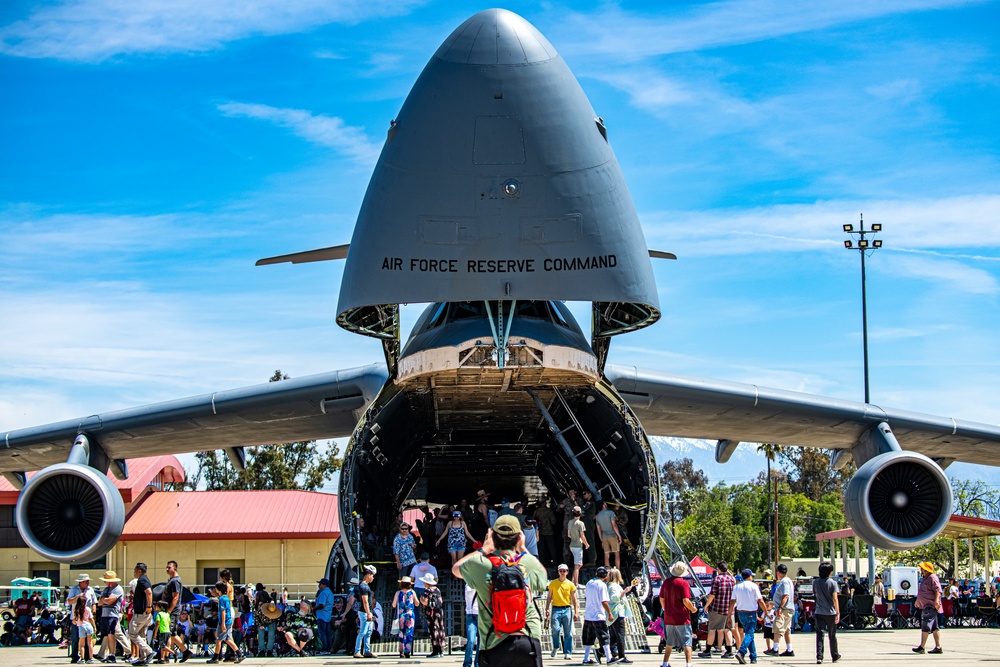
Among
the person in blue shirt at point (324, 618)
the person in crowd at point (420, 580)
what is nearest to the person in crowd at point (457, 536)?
the person in crowd at point (420, 580)

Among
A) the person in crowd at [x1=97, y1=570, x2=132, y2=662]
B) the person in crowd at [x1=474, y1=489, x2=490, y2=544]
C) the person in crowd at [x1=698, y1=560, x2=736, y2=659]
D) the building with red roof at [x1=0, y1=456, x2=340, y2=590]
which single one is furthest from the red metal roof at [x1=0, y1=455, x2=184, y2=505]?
the person in crowd at [x1=698, y1=560, x2=736, y2=659]

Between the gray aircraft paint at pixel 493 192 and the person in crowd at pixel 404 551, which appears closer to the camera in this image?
the gray aircraft paint at pixel 493 192

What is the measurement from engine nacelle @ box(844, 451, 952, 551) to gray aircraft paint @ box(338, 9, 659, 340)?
4.33 meters

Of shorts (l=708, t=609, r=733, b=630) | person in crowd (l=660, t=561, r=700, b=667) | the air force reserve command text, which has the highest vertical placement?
the air force reserve command text

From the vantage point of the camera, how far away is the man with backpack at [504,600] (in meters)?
6.18

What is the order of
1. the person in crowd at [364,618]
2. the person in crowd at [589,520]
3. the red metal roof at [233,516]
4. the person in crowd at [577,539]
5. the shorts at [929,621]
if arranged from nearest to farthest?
the person in crowd at [364,618]
the shorts at [929,621]
the person in crowd at [577,539]
the person in crowd at [589,520]
the red metal roof at [233,516]

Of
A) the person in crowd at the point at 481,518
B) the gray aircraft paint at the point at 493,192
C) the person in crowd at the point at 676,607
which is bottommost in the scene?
the person in crowd at the point at 676,607

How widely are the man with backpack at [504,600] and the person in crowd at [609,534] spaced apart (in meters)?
7.88

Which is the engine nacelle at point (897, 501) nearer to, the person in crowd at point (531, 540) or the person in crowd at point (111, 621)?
the person in crowd at point (531, 540)

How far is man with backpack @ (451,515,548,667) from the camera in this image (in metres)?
6.18

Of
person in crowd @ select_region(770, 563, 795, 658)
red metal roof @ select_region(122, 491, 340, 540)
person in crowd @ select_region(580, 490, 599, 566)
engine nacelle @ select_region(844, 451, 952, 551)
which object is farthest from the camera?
red metal roof @ select_region(122, 491, 340, 540)

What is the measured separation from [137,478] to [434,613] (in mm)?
22387

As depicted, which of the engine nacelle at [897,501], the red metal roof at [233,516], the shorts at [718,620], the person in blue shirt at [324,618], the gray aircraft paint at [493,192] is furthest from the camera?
the red metal roof at [233,516]

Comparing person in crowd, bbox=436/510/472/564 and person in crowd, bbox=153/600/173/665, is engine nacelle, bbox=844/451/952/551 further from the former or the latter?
person in crowd, bbox=153/600/173/665
